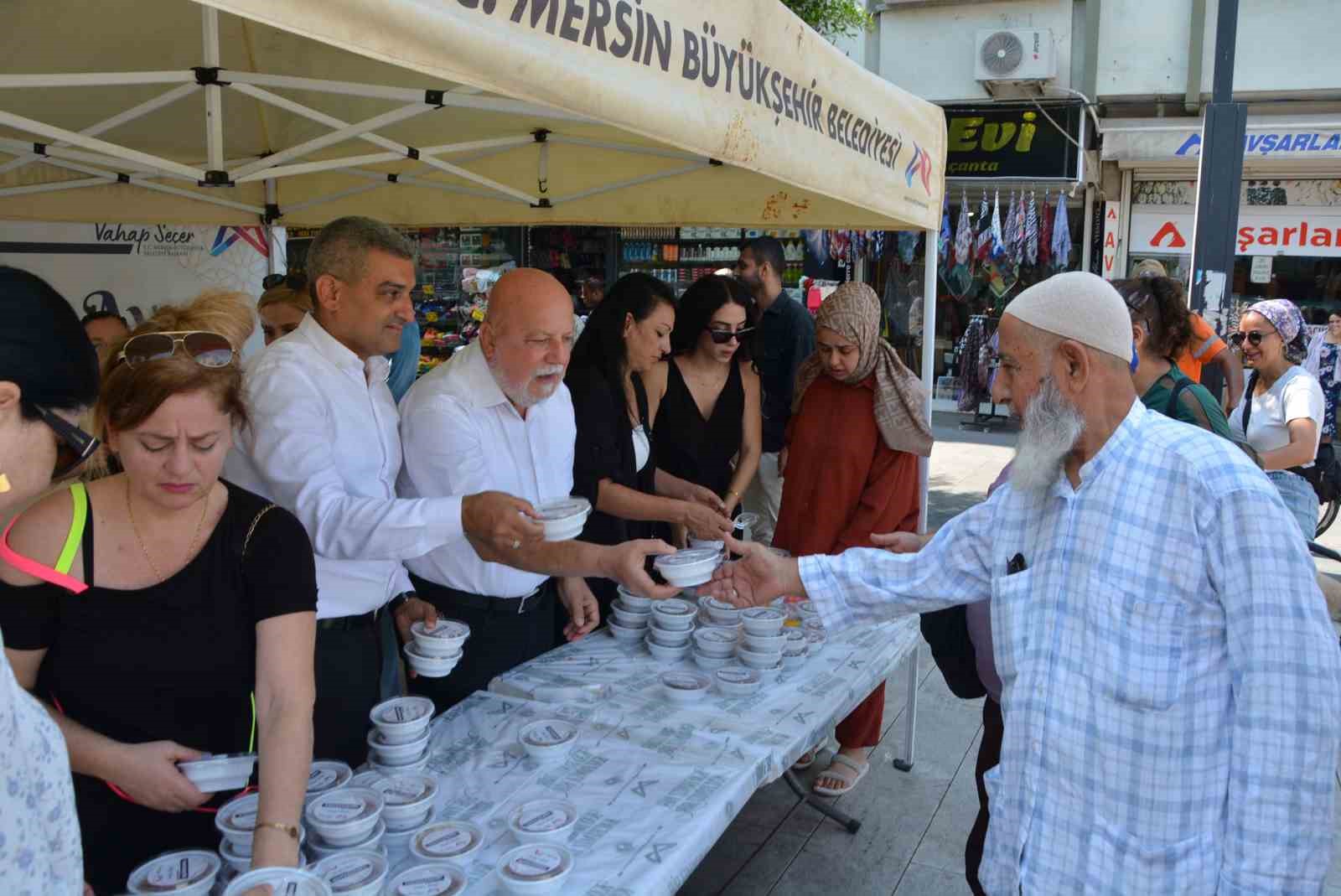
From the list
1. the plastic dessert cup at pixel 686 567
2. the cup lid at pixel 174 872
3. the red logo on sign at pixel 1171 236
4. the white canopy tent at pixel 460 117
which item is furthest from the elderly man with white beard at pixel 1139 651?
the red logo on sign at pixel 1171 236

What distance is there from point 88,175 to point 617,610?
4.05 meters

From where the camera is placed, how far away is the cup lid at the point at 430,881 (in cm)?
171

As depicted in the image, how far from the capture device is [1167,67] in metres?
12.5

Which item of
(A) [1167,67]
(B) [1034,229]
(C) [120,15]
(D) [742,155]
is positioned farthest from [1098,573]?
(A) [1167,67]

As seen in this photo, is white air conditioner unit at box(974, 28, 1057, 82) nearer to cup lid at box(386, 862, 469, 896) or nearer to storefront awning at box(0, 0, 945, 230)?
storefront awning at box(0, 0, 945, 230)

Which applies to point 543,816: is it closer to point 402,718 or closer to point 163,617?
point 402,718

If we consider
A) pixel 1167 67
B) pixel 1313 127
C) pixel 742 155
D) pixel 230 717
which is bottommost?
pixel 230 717

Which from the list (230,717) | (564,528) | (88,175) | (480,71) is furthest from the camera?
(88,175)

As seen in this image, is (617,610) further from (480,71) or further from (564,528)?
(480,71)

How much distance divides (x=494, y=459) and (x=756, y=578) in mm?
889

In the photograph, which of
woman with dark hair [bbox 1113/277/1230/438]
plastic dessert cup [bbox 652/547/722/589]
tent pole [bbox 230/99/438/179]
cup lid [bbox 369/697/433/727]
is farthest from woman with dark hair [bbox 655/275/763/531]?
cup lid [bbox 369/697/433/727]

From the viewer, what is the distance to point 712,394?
445 centimetres

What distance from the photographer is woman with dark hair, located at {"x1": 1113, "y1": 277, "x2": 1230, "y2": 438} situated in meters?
3.07

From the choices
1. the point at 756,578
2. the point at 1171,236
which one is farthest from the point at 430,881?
the point at 1171,236
